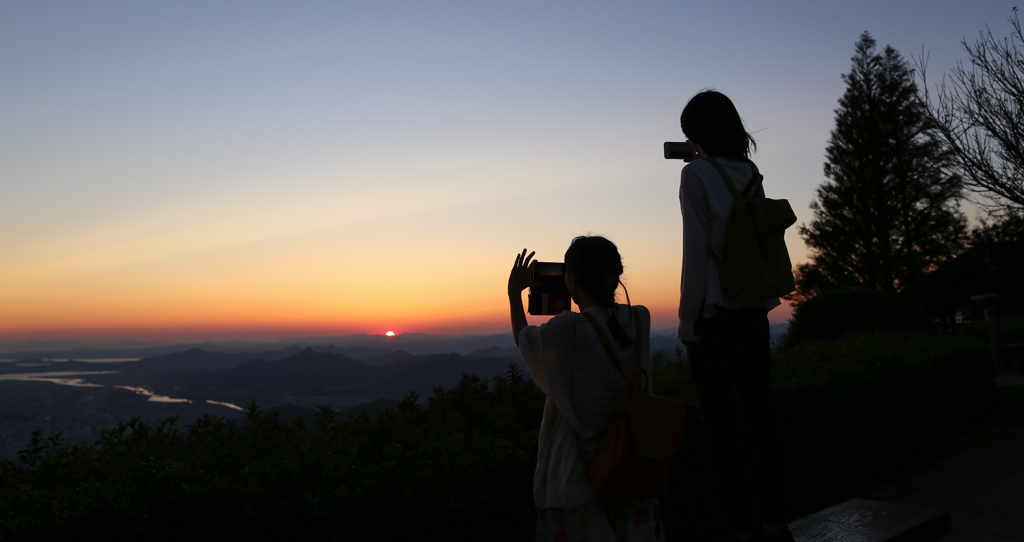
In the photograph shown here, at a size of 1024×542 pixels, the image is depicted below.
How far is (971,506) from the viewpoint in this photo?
5.33 m

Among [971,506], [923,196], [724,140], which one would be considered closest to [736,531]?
[724,140]

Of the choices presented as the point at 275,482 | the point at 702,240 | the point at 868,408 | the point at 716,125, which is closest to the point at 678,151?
the point at 716,125

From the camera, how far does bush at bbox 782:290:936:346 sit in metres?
12.0

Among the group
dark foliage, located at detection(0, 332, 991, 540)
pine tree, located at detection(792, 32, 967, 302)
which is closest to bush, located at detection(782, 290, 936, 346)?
dark foliage, located at detection(0, 332, 991, 540)

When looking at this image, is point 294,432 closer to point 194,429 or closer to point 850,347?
point 194,429

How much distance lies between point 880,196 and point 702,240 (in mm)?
29474

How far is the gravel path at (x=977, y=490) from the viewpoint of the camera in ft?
15.6

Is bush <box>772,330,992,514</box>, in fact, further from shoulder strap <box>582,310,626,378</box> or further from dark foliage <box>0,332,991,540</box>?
shoulder strap <box>582,310,626,378</box>

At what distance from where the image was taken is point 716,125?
8.46 ft

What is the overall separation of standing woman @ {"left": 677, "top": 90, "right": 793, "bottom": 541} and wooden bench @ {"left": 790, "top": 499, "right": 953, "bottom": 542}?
101cm

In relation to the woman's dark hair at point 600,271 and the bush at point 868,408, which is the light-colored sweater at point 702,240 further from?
the bush at point 868,408

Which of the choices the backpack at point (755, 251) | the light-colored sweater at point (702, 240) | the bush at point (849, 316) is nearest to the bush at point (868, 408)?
the backpack at point (755, 251)

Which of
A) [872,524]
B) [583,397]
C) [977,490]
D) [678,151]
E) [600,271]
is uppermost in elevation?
[678,151]

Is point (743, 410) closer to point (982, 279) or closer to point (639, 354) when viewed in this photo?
point (639, 354)
